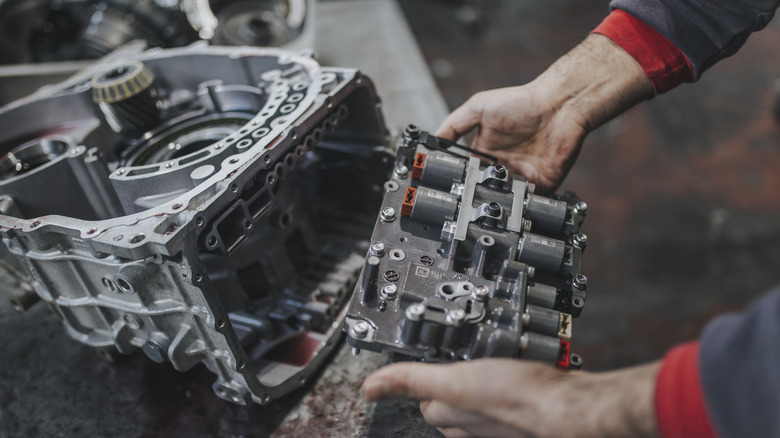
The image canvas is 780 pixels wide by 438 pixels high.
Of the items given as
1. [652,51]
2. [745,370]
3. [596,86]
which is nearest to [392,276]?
[745,370]

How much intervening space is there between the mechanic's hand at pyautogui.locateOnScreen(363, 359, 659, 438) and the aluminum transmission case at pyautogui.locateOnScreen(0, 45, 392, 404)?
29.1 inches

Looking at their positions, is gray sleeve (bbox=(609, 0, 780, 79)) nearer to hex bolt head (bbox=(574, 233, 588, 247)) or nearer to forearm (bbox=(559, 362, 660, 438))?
hex bolt head (bbox=(574, 233, 588, 247))

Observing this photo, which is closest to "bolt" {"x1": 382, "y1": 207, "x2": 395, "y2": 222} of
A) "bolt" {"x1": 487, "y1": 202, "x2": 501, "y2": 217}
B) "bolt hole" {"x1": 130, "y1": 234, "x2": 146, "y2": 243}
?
"bolt" {"x1": 487, "y1": 202, "x2": 501, "y2": 217}

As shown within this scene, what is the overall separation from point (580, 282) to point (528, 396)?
2.09 feet

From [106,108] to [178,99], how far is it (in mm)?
331

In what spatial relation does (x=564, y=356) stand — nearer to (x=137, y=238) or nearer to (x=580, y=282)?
(x=580, y=282)

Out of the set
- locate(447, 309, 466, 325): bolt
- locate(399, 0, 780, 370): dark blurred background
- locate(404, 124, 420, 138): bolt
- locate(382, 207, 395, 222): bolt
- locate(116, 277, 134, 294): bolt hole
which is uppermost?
locate(404, 124, 420, 138): bolt

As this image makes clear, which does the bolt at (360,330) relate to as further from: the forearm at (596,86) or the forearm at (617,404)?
the forearm at (596,86)

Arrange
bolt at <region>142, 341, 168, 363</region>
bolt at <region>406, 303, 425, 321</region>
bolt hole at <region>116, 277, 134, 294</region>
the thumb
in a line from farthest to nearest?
the thumb → bolt at <region>142, 341, 168, 363</region> → bolt hole at <region>116, 277, 134, 294</region> → bolt at <region>406, 303, 425, 321</region>

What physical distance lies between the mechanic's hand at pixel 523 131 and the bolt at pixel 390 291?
103 cm

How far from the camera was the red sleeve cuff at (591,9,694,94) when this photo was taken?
233 centimetres

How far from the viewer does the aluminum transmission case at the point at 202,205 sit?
1742 millimetres

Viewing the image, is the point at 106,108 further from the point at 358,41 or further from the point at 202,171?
the point at 358,41

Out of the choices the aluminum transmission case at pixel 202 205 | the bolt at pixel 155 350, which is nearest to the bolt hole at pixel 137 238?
the aluminum transmission case at pixel 202 205
